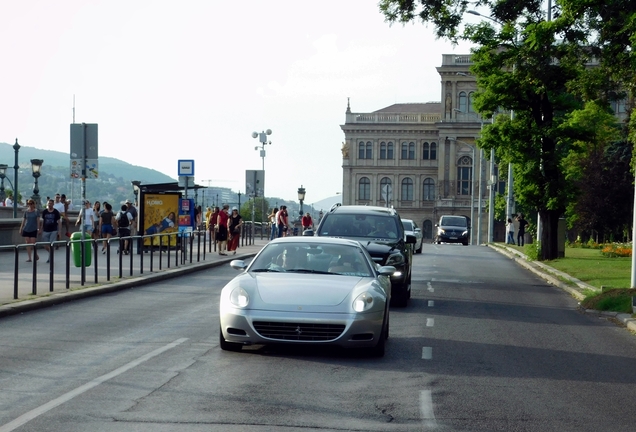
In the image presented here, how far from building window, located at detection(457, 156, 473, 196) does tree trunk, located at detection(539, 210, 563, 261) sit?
292 ft

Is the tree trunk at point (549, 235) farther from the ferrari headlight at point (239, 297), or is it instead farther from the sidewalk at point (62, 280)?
the ferrari headlight at point (239, 297)

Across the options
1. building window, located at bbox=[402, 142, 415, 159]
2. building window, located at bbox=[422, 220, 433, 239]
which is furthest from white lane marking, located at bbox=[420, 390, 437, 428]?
building window, located at bbox=[402, 142, 415, 159]

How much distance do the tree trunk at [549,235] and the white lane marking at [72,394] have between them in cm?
2711

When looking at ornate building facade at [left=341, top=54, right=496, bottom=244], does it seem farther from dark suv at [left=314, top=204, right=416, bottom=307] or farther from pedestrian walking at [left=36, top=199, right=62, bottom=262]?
dark suv at [left=314, top=204, right=416, bottom=307]

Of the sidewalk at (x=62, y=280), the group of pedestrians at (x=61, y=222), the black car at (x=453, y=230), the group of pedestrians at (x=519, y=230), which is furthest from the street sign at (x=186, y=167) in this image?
the black car at (x=453, y=230)

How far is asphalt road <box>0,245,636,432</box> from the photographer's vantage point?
8203 millimetres

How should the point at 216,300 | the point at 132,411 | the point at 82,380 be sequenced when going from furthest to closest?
the point at 216,300 → the point at 82,380 → the point at 132,411

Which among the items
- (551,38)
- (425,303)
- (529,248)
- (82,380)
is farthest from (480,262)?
(82,380)

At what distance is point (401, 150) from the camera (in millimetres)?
134250

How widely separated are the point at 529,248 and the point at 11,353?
99.4 feet

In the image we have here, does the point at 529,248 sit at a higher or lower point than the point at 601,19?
lower

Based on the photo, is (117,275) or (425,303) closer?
(425,303)

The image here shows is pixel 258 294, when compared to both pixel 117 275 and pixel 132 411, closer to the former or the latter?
pixel 132 411

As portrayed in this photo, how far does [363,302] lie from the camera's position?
11719 millimetres
